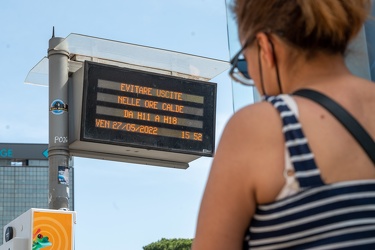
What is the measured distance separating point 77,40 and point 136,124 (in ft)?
5.19

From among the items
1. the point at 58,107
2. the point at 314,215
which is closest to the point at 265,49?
the point at 314,215

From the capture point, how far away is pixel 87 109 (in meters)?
11.6

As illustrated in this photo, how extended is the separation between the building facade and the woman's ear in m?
116

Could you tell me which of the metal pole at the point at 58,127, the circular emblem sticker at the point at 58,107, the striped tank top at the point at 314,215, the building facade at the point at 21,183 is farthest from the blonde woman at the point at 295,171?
the building facade at the point at 21,183

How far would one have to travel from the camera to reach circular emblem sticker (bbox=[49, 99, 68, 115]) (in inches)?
442

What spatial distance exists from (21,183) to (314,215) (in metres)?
127

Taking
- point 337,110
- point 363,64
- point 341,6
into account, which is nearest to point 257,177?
point 337,110

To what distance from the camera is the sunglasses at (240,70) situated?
60.5 inches

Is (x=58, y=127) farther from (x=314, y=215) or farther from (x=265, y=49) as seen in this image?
(x=314, y=215)

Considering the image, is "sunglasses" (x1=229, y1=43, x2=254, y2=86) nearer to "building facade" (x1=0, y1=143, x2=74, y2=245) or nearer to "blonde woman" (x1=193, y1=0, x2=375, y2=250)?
"blonde woman" (x1=193, y1=0, x2=375, y2=250)

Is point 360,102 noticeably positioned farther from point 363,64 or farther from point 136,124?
point 136,124

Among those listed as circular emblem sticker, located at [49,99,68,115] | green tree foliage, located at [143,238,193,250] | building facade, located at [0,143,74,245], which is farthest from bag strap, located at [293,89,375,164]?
building facade, located at [0,143,74,245]

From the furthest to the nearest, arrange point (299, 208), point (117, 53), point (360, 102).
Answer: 1. point (117, 53)
2. point (360, 102)
3. point (299, 208)

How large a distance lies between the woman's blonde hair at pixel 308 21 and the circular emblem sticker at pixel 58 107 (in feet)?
32.6
